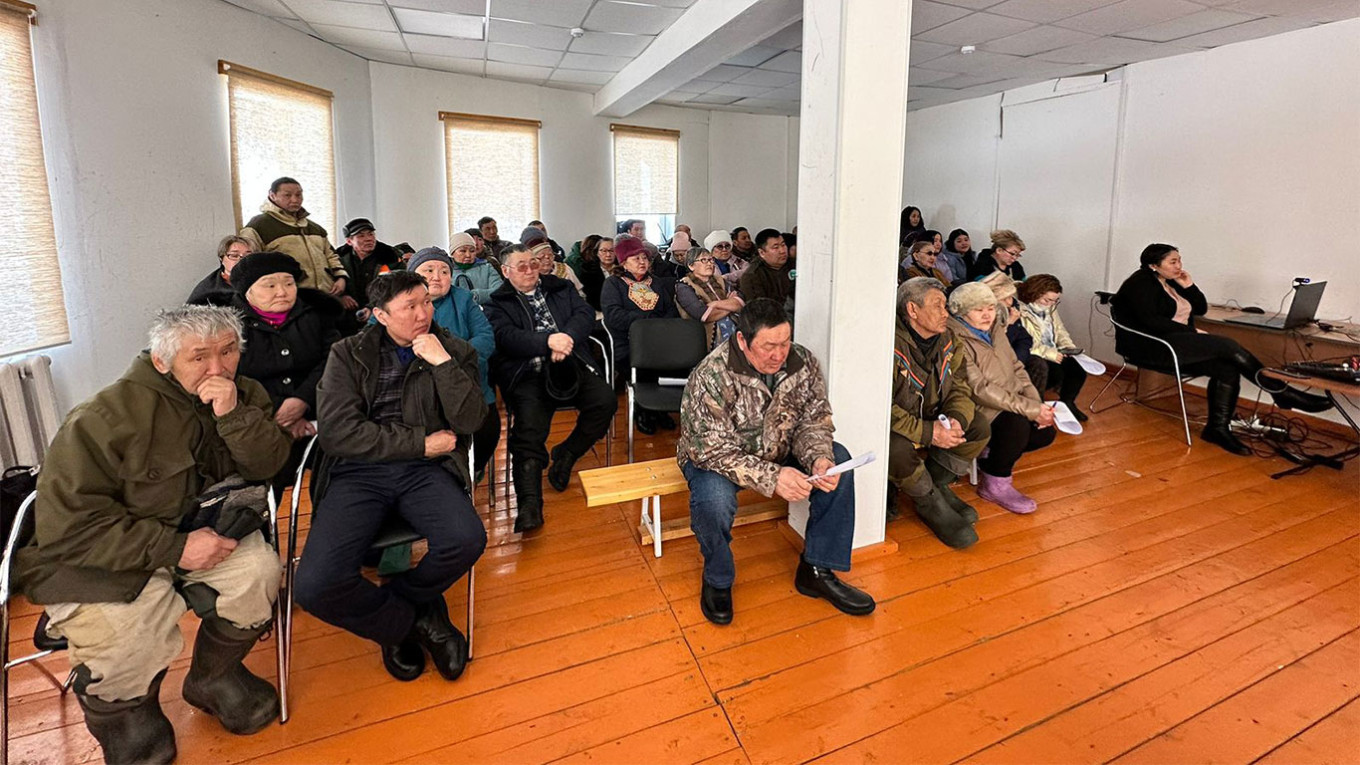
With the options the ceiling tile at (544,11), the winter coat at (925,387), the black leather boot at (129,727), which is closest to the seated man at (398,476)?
the black leather boot at (129,727)

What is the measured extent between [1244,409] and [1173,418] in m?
0.75

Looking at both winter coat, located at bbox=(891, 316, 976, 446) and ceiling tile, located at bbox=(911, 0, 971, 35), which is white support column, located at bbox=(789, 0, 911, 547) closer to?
winter coat, located at bbox=(891, 316, 976, 446)

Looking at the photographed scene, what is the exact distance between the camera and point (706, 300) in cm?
447

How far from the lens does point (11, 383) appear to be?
2.95 meters

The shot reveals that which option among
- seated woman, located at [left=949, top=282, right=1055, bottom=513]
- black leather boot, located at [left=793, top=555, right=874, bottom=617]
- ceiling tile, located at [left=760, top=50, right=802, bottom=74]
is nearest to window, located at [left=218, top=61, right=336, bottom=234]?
ceiling tile, located at [left=760, top=50, right=802, bottom=74]

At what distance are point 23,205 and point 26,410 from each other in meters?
0.96

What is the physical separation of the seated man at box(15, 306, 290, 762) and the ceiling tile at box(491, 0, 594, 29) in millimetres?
3281

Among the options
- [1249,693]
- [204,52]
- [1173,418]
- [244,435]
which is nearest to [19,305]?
[204,52]

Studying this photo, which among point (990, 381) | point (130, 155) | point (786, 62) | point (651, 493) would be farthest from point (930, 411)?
point (130, 155)

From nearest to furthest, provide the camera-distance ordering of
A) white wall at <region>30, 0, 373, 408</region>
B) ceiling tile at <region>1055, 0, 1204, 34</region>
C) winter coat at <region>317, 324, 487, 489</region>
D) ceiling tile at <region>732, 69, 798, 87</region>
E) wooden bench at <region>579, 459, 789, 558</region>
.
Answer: winter coat at <region>317, 324, 487, 489</region> < wooden bench at <region>579, 459, 789, 558</region> < white wall at <region>30, 0, 373, 408</region> < ceiling tile at <region>1055, 0, 1204, 34</region> < ceiling tile at <region>732, 69, 798, 87</region>

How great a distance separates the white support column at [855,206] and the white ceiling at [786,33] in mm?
2167

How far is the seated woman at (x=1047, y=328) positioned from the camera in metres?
4.22

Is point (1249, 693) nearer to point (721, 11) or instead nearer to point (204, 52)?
point (721, 11)

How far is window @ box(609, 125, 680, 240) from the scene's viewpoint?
790 centimetres
